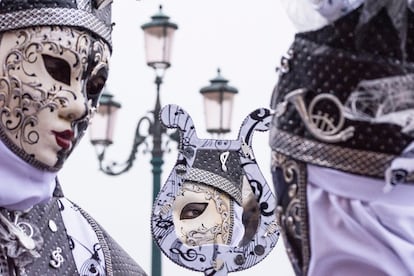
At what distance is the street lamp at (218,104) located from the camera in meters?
6.46

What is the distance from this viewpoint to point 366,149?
1.47 metres

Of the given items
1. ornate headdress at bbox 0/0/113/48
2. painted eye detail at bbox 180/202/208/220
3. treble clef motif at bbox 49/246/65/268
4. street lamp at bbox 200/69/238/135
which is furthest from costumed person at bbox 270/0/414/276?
street lamp at bbox 200/69/238/135

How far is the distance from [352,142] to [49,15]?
1.42m

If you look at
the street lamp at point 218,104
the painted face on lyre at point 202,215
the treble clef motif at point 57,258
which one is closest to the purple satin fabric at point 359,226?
the treble clef motif at point 57,258

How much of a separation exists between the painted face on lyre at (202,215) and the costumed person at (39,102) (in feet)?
3.06

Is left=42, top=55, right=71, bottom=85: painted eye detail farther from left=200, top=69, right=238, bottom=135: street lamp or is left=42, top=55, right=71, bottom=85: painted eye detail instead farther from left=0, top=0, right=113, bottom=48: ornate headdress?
left=200, top=69, right=238, bottom=135: street lamp

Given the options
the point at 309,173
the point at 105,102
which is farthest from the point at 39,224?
the point at 105,102

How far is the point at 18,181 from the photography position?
8.52 feet

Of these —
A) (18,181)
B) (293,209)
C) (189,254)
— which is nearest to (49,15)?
(18,181)

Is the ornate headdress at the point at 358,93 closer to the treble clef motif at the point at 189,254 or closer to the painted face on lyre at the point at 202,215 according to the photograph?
the treble clef motif at the point at 189,254

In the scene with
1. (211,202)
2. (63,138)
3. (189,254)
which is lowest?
(189,254)

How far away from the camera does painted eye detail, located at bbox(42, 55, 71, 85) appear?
2.63 m

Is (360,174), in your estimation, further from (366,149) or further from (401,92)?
(401,92)

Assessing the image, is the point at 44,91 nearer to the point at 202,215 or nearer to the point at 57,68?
the point at 57,68
